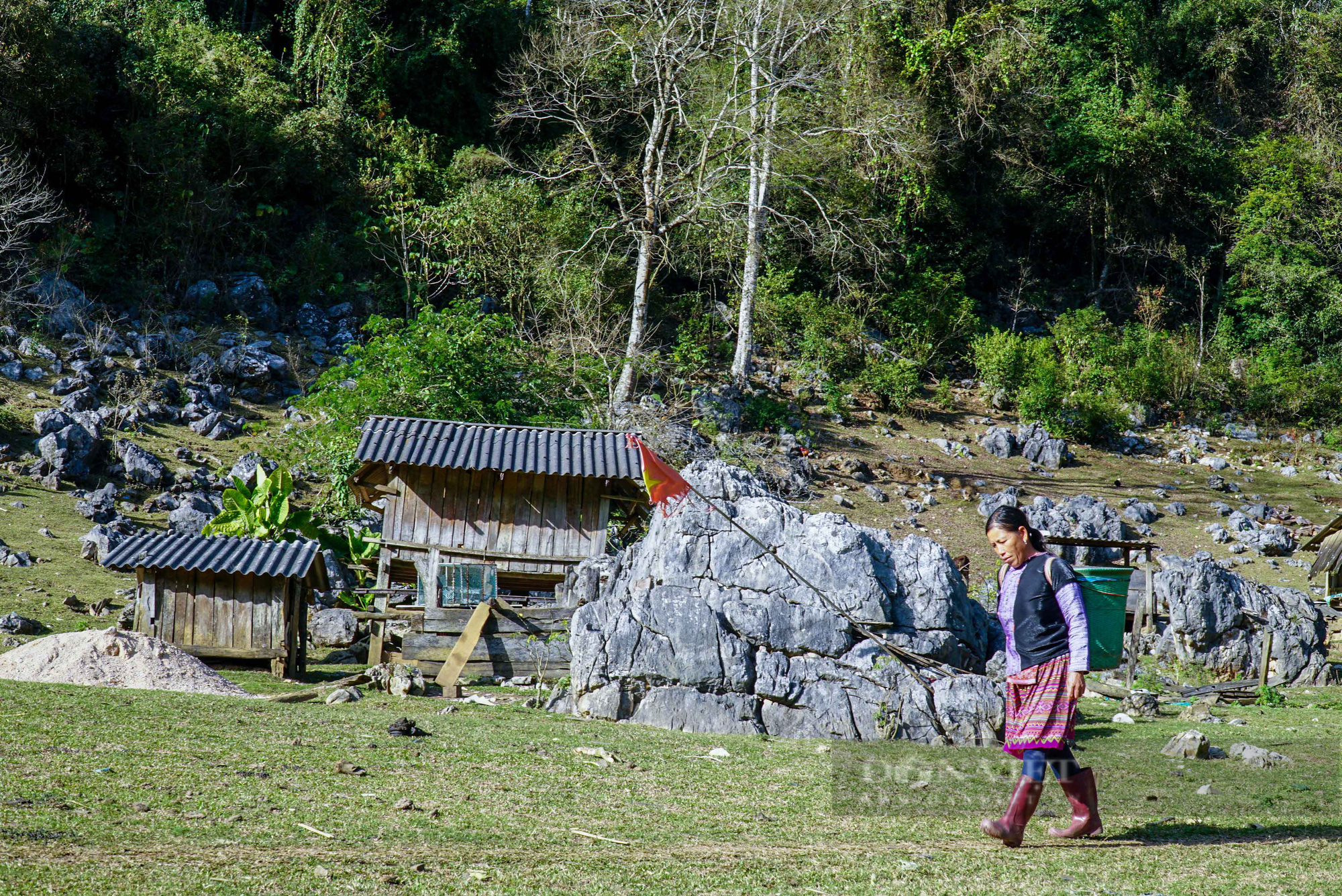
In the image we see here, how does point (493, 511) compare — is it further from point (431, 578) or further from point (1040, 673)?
point (1040, 673)

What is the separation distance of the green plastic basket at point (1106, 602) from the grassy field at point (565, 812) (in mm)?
4933

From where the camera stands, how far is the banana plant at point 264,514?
15.6m

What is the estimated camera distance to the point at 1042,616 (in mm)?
5043

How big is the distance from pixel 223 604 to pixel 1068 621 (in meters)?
9.24

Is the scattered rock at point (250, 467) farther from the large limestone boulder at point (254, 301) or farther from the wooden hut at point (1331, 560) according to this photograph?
the wooden hut at point (1331, 560)

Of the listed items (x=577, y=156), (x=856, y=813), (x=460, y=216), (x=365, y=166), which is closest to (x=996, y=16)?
(x=577, y=156)

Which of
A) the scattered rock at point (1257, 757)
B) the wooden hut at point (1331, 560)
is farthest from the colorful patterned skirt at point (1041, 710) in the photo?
the wooden hut at point (1331, 560)

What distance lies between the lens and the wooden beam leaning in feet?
35.8

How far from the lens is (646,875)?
4.21 metres

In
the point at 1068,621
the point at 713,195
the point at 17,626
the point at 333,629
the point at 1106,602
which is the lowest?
the point at 333,629

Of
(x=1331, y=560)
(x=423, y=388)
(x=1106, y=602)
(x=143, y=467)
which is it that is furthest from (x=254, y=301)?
(x=1331, y=560)

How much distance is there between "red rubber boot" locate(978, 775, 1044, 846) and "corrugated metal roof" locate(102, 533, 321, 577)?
834 centimetres

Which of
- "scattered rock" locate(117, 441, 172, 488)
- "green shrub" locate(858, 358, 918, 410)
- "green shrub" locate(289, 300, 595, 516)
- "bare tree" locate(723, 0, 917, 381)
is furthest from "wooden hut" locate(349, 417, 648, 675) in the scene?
"green shrub" locate(858, 358, 918, 410)

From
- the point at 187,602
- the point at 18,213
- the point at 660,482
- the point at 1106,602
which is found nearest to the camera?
the point at 660,482
